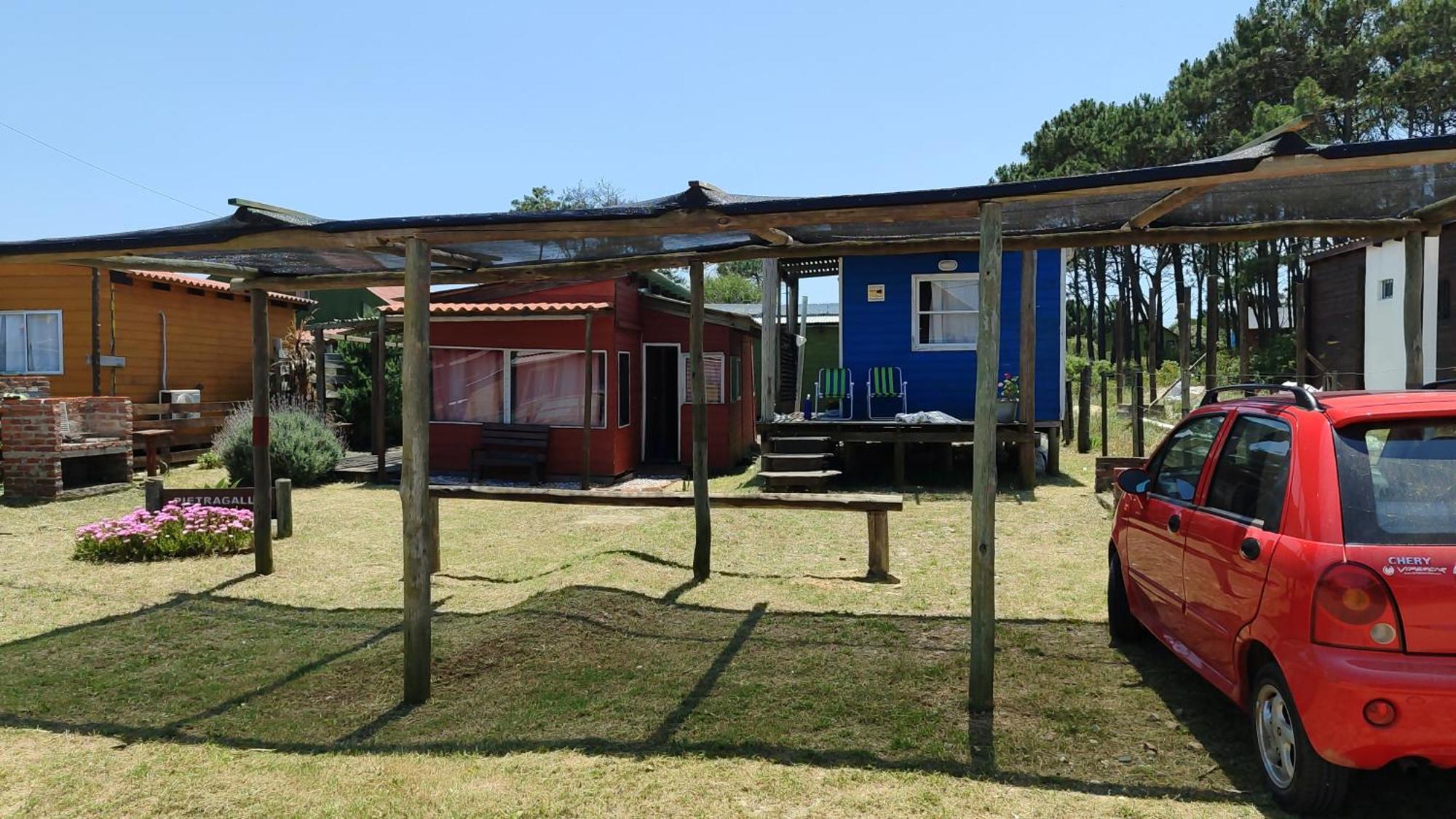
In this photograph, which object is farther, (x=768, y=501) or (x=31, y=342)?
(x=31, y=342)

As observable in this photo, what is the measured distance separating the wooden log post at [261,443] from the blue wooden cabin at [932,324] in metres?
8.80

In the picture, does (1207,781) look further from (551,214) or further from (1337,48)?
(1337,48)

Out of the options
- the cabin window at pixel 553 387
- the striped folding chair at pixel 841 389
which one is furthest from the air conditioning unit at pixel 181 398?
the striped folding chair at pixel 841 389

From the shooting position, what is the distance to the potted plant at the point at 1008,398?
13008 millimetres

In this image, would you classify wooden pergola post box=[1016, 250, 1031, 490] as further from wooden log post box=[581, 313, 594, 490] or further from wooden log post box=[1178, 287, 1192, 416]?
wooden log post box=[581, 313, 594, 490]

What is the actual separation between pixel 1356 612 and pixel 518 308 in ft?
43.7

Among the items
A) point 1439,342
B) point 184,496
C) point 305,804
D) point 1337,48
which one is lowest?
point 305,804

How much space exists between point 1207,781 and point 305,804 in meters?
3.50

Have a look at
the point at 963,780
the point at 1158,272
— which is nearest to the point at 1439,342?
Answer: the point at 963,780

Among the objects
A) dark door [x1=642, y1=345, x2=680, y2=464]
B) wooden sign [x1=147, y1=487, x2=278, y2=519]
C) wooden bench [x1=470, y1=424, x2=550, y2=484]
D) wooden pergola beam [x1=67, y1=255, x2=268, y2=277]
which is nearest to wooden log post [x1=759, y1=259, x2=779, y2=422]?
dark door [x1=642, y1=345, x2=680, y2=464]

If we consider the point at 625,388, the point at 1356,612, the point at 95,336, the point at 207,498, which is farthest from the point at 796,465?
the point at 95,336

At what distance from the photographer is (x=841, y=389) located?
1455cm

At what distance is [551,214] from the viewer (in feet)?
16.1

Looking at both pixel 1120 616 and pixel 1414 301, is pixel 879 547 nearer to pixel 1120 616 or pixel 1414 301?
pixel 1120 616
